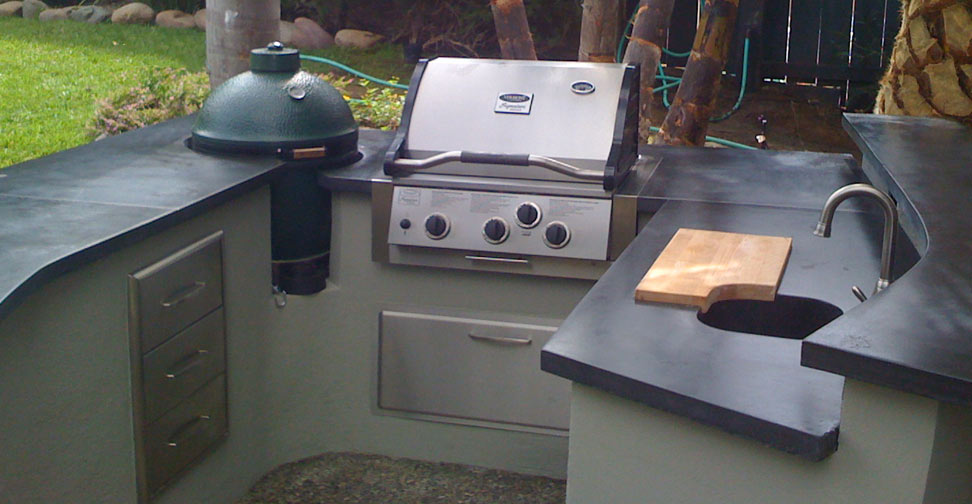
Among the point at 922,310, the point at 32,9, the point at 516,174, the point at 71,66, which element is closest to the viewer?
the point at 922,310

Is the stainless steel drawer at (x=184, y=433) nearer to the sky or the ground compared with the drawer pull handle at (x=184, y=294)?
nearer to the ground

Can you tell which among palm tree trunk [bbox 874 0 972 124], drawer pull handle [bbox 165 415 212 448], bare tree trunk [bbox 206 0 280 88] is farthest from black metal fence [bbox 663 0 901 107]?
drawer pull handle [bbox 165 415 212 448]

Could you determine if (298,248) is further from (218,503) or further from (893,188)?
(893,188)

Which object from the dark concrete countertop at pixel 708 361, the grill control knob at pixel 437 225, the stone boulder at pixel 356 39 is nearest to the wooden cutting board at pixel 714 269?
the dark concrete countertop at pixel 708 361

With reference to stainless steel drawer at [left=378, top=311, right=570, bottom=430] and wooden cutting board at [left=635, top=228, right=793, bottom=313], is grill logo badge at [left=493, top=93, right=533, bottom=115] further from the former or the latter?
wooden cutting board at [left=635, top=228, right=793, bottom=313]

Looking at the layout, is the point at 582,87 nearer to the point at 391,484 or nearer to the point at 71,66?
the point at 391,484

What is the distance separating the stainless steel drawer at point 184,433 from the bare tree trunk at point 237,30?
7.24 feet

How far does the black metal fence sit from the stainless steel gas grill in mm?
5764

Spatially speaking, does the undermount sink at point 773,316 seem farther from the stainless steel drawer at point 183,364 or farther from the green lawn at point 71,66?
the green lawn at point 71,66

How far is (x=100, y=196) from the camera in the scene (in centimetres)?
314

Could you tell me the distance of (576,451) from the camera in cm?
215

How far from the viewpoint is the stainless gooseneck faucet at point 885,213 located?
236 centimetres

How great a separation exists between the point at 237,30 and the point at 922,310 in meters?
3.81

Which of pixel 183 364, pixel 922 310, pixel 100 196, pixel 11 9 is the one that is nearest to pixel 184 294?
pixel 183 364
